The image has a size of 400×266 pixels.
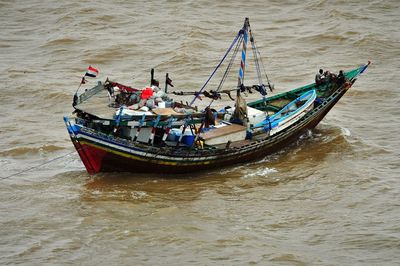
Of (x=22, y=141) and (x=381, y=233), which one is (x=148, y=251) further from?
(x=22, y=141)

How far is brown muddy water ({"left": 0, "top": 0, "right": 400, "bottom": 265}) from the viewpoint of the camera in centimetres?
1806

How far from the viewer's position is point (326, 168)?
23109 mm

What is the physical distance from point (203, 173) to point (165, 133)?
1.78 meters

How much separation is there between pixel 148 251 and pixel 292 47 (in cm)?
2003

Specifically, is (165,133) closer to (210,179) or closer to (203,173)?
(203,173)

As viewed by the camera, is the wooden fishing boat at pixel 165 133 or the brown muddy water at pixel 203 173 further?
the wooden fishing boat at pixel 165 133

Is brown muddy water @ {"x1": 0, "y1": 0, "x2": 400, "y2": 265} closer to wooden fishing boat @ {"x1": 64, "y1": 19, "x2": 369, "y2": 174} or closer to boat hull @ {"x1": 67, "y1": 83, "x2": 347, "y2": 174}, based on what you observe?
boat hull @ {"x1": 67, "y1": 83, "x2": 347, "y2": 174}

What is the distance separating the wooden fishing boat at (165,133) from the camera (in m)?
21.1

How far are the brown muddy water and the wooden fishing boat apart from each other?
0.50 m

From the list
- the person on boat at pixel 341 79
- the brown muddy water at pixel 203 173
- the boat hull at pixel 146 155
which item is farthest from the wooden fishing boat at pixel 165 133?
the person on boat at pixel 341 79

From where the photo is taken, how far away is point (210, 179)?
72.7 feet

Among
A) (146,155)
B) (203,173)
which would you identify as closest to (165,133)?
(146,155)

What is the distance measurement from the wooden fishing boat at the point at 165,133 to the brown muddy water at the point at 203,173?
0.50 meters

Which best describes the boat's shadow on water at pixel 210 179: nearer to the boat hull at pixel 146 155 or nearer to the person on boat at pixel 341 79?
the boat hull at pixel 146 155
